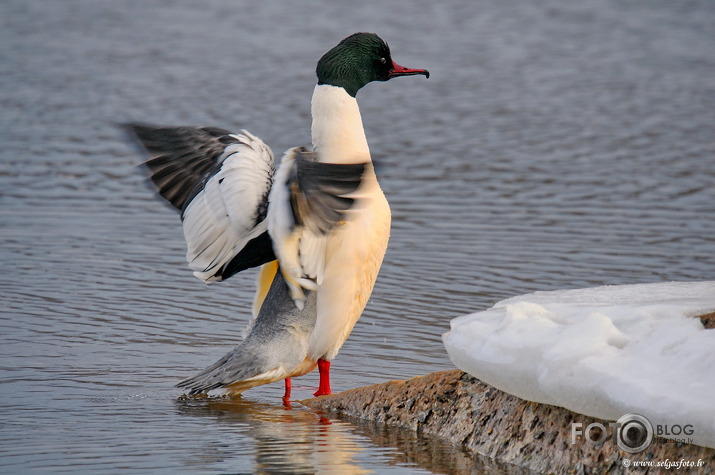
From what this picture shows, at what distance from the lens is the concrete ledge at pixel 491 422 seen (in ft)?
14.2

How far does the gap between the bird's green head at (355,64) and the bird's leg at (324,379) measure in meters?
1.42

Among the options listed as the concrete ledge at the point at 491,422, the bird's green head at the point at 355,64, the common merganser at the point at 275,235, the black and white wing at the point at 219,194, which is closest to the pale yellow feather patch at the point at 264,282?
the common merganser at the point at 275,235

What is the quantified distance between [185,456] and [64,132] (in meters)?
8.78

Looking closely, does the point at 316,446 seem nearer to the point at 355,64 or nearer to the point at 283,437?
the point at 283,437

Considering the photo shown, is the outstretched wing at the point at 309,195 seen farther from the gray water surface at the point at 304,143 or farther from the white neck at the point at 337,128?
the white neck at the point at 337,128

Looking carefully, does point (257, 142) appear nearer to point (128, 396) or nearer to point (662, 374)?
point (128, 396)

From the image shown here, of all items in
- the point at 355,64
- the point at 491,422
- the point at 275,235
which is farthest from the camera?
the point at 355,64

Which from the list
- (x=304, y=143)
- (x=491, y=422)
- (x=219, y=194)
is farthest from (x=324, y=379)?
(x=304, y=143)

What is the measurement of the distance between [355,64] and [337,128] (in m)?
0.57

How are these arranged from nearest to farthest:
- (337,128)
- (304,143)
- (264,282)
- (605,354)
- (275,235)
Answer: (605,354)
(275,235)
(337,128)
(264,282)
(304,143)

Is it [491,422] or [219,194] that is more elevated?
[219,194]

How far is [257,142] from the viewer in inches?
235

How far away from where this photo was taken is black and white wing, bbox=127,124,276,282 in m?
5.75

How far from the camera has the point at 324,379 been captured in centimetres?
618
